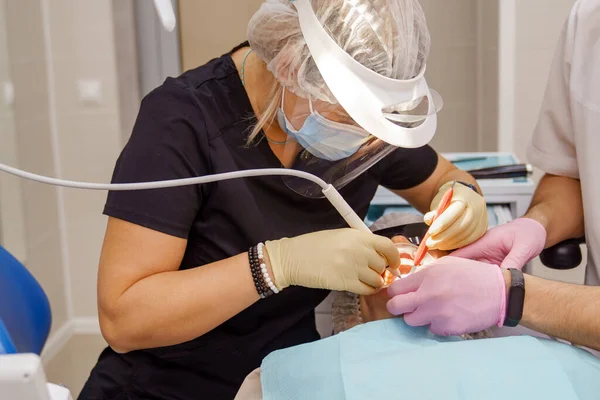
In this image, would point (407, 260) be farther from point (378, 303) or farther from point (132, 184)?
point (132, 184)

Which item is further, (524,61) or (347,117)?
(524,61)

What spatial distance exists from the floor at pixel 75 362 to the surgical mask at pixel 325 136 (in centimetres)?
181

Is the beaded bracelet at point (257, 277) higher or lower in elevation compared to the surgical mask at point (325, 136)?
lower

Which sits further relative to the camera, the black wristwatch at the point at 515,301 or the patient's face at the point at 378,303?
the patient's face at the point at 378,303

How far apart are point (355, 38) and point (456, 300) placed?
457 millimetres

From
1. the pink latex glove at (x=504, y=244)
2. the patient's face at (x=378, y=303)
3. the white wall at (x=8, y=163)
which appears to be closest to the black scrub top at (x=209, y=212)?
the patient's face at (x=378, y=303)

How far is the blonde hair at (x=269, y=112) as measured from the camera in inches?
47.6

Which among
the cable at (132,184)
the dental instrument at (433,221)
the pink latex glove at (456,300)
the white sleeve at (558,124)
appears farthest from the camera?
the white sleeve at (558,124)

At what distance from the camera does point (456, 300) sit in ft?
3.76

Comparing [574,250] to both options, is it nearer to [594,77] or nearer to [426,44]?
[594,77]

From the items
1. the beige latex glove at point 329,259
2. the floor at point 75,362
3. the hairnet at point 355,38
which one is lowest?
the floor at point 75,362

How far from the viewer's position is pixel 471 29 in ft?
8.98

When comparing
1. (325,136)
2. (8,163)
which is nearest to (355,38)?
(325,136)

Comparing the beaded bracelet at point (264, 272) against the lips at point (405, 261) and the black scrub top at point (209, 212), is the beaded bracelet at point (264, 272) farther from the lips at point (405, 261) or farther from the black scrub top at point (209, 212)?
the lips at point (405, 261)
